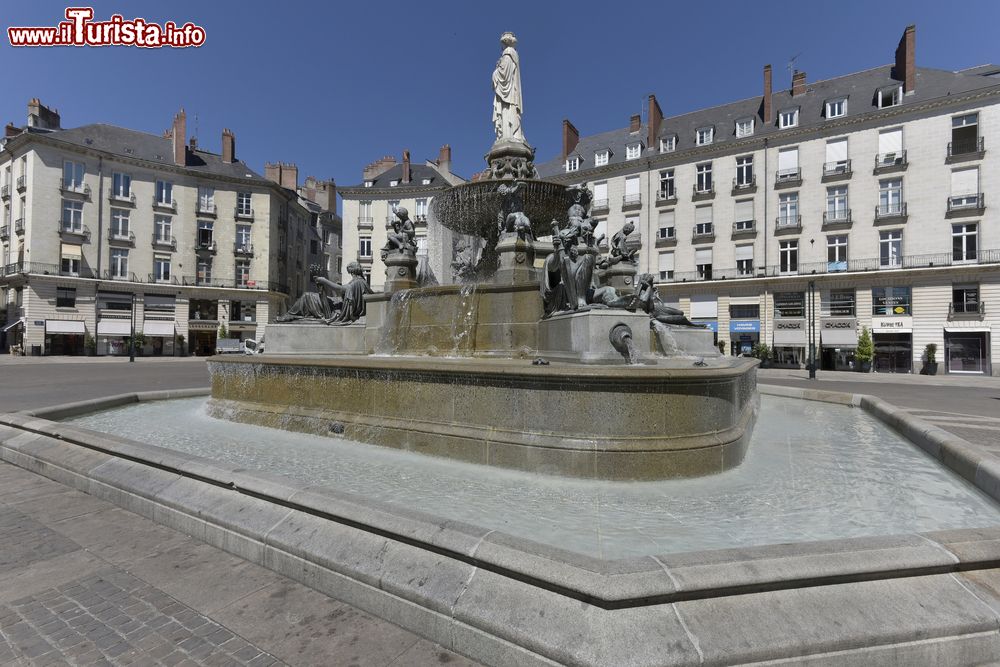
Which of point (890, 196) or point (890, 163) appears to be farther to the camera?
point (890, 196)

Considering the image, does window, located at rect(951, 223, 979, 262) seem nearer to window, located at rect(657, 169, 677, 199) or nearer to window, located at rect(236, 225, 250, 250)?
window, located at rect(657, 169, 677, 199)

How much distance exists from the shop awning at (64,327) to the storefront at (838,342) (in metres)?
61.2

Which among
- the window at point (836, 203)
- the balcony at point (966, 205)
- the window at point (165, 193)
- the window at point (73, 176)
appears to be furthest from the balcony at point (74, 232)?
the balcony at point (966, 205)

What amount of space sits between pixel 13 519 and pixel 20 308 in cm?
5398

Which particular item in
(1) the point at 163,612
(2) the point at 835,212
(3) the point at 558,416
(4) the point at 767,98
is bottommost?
(1) the point at 163,612

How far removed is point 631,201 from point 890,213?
62.6ft

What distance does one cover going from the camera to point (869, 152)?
3534 centimetres

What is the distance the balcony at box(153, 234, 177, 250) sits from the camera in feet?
156

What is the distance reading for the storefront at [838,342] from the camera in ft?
115

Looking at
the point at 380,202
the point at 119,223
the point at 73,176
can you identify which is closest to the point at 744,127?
the point at 380,202

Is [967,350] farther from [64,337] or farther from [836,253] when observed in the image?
[64,337]

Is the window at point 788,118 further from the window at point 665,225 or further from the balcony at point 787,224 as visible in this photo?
the window at point 665,225

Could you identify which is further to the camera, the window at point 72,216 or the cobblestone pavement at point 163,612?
the window at point 72,216

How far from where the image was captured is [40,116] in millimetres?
46281
